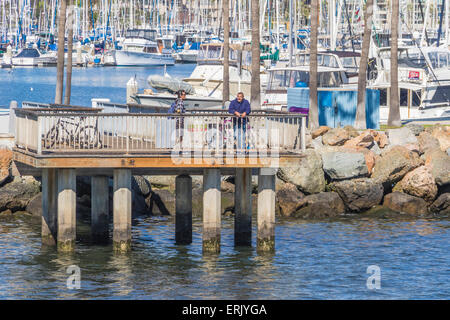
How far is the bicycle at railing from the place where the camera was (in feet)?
80.4

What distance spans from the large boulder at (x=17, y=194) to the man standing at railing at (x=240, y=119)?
10.2 m

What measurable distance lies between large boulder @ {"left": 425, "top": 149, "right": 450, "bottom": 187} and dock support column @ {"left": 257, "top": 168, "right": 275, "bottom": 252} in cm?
1140

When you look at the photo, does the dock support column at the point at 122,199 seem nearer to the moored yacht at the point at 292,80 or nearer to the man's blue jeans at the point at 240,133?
the man's blue jeans at the point at 240,133

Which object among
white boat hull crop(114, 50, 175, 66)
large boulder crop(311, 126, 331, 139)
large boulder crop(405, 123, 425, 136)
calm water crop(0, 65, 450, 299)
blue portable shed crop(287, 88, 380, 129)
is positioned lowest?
calm water crop(0, 65, 450, 299)

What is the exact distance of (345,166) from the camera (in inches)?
1366

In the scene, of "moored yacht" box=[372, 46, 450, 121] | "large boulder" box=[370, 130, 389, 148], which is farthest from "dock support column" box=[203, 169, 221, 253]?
"moored yacht" box=[372, 46, 450, 121]

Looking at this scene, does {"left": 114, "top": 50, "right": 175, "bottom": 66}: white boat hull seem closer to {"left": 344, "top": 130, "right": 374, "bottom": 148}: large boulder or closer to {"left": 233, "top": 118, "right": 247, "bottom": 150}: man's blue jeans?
{"left": 344, "top": 130, "right": 374, "bottom": 148}: large boulder

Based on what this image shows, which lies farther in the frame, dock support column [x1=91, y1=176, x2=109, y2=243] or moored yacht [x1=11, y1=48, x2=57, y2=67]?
moored yacht [x1=11, y1=48, x2=57, y2=67]

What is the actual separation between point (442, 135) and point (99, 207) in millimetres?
18645

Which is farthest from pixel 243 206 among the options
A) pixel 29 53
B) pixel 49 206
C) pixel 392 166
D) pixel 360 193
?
pixel 29 53

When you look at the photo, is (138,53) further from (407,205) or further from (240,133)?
(240,133)
